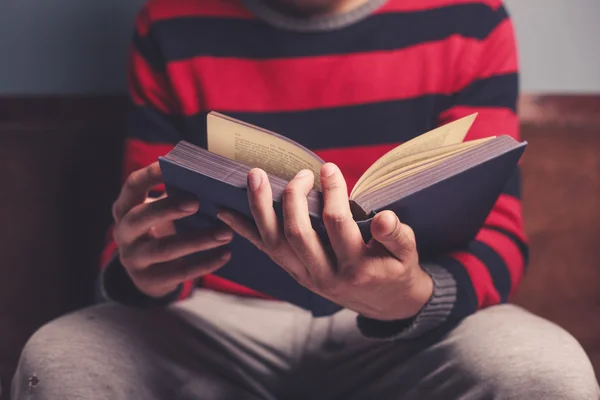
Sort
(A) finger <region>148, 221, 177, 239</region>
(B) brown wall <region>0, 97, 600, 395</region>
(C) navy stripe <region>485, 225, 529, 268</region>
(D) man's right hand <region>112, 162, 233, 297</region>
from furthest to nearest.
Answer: (B) brown wall <region>0, 97, 600, 395</region>
(C) navy stripe <region>485, 225, 529, 268</region>
(A) finger <region>148, 221, 177, 239</region>
(D) man's right hand <region>112, 162, 233, 297</region>

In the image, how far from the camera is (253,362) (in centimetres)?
93

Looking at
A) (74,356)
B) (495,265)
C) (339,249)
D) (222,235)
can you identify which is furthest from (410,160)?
(74,356)

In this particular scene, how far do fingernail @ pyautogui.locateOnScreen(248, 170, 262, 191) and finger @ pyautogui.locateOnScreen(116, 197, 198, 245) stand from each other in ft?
0.34

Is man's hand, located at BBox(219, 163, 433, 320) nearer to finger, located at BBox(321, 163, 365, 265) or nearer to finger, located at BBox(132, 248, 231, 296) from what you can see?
finger, located at BBox(321, 163, 365, 265)

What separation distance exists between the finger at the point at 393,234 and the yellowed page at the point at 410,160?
0.04 m

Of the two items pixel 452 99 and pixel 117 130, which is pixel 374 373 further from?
pixel 117 130

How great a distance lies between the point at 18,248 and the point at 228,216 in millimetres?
696

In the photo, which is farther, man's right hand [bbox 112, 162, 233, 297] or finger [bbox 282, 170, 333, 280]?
man's right hand [bbox 112, 162, 233, 297]

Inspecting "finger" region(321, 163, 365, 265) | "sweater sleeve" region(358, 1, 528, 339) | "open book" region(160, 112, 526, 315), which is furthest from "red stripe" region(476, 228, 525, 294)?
"finger" region(321, 163, 365, 265)

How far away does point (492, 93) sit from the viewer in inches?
40.3

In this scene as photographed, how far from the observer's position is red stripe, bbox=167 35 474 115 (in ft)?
3.46

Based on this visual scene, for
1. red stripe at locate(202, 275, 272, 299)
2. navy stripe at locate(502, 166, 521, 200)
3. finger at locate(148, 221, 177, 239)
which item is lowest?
red stripe at locate(202, 275, 272, 299)

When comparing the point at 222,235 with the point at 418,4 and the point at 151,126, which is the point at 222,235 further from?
the point at 418,4

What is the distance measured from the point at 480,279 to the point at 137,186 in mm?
437
